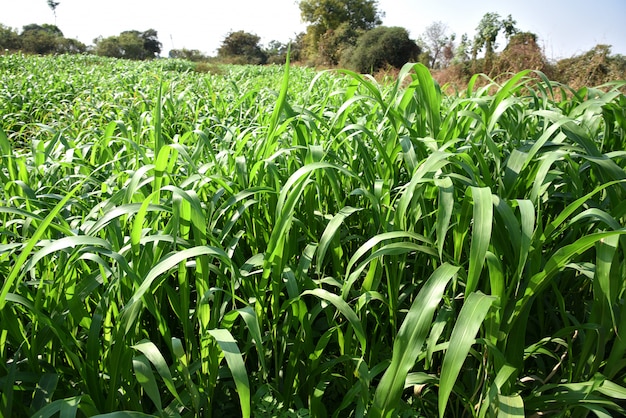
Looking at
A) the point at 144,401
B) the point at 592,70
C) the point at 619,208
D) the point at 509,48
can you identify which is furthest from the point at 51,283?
the point at 509,48

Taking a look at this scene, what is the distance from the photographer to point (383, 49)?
22.1m

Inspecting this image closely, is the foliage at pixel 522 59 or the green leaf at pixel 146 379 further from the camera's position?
the foliage at pixel 522 59

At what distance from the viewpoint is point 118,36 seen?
4706 cm

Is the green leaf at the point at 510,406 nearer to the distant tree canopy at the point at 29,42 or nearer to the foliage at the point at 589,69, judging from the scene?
the foliage at the point at 589,69

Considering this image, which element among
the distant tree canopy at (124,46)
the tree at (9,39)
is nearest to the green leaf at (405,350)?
the tree at (9,39)

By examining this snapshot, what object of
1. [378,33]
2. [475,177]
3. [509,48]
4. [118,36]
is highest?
[118,36]

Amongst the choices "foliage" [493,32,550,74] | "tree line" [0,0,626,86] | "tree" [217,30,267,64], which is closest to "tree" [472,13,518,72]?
"tree line" [0,0,626,86]

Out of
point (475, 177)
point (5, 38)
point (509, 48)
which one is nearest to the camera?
point (475, 177)

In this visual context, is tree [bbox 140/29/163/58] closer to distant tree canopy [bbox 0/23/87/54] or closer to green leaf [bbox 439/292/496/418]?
distant tree canopy [bbox 0/23/87/54]

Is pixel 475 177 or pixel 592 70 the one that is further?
pixel 592 70

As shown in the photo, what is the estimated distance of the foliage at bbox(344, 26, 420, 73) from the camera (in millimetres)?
22094

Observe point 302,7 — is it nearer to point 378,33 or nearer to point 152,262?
point 378,33

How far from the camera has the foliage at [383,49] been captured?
870 inches

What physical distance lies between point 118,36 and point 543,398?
181 ft
